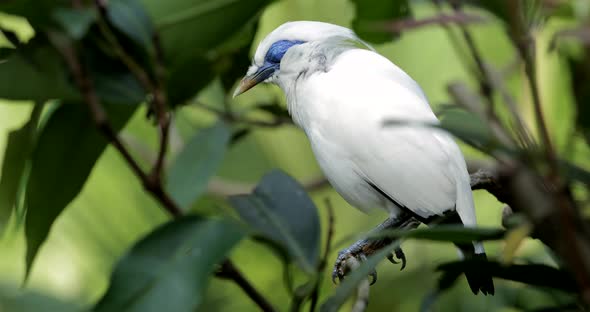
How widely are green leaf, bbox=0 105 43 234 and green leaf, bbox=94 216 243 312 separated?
1.27 feet

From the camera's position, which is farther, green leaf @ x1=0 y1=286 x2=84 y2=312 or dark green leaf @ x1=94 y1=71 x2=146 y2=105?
green leaf @ x1=0 y1=286 x2=84 y2=312

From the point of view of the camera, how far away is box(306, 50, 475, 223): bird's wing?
59.7 inches

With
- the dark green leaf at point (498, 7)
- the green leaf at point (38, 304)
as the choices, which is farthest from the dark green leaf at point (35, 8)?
the green leaf at point (38, 304)

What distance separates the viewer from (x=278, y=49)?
1707 mm

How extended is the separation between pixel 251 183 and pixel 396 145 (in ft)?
2.92

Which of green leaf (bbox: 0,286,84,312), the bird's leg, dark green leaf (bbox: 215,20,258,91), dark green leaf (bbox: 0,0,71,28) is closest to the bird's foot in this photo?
the bird's leg

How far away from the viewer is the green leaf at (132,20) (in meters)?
0.88

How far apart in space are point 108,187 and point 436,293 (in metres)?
1.58

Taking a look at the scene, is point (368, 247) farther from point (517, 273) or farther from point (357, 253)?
point (517, 273)

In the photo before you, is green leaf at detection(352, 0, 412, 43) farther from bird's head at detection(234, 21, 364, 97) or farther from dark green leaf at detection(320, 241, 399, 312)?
bird's head at detection(234, 21, 364, 97)

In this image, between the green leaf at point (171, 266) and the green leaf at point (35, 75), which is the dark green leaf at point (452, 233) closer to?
the green leaf at point (171, 266)

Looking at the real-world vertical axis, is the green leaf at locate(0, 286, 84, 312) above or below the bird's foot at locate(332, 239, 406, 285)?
above

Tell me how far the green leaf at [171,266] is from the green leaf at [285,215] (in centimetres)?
6

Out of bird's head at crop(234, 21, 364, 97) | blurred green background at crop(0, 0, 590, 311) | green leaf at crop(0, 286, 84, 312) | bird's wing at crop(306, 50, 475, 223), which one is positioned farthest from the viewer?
blurred green background at crop(0, 0, 590, 311)
